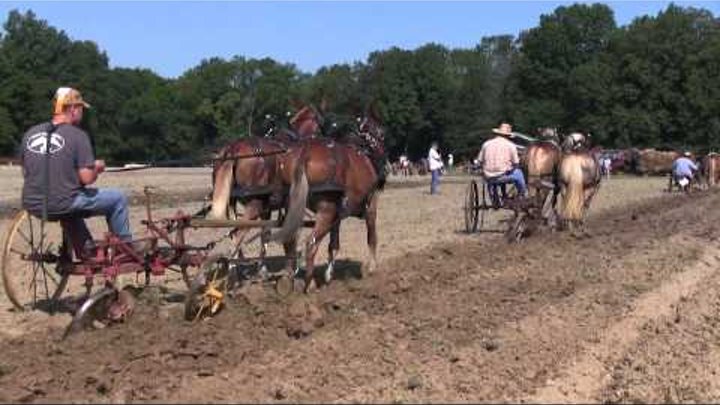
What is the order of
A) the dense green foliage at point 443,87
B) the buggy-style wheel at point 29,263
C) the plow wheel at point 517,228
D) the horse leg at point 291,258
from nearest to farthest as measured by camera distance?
the buggy-style wheel at point 29,263 → the horse leg at point 291,258 → the plow wheel at point 517,228 → the dense green foliage at point 443,87

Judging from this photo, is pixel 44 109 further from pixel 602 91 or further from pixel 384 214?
pixel 384 214

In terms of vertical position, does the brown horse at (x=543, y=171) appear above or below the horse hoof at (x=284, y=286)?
above

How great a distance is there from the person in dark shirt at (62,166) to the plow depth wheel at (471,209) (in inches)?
424

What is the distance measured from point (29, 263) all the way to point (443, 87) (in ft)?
364

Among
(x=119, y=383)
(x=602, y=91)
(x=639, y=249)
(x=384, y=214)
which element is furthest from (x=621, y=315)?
(x=602, y=91)

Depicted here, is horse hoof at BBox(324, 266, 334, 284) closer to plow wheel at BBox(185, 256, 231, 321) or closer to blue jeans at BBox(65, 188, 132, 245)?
plow wheel at BBox(185, 256, 231, 321)

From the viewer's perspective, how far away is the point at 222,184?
38.1 feet

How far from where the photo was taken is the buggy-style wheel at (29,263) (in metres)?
9.99

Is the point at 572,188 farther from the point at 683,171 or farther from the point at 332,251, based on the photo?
the point at 683,171

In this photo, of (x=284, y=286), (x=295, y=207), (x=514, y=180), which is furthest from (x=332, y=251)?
(x=514, y=180)

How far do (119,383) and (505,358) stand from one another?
9.09ft

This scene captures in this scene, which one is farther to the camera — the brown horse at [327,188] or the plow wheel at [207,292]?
the brown horse at [327,188]

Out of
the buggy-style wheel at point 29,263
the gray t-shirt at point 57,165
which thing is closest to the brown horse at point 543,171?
the buggy-style wheel at point 29,263

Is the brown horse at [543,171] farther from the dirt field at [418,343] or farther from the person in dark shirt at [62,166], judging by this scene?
the person in dark shirt at [62,166]
